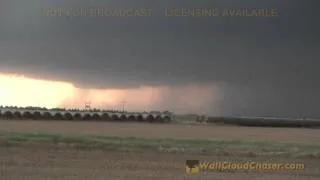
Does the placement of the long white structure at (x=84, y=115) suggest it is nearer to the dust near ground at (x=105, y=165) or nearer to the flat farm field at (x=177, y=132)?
the flat farm field at (x=177, y=132)

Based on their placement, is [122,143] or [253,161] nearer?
[253,161]

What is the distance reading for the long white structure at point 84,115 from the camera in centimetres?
8888

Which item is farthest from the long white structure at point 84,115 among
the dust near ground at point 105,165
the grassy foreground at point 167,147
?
the dust near ground at point 105,165

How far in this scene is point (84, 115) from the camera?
300ft

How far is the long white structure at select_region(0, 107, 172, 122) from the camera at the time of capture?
88.9 metres

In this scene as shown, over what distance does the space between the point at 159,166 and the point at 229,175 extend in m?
3.76

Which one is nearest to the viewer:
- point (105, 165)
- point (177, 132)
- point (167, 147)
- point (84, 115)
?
point (105, 165)

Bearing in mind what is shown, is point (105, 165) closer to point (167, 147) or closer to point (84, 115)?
point (167, 147)

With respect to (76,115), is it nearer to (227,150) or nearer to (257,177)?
(227,150)

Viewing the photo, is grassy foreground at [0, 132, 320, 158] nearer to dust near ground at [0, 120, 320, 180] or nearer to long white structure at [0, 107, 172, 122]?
dust near ground at [0, 120, 320, 180]

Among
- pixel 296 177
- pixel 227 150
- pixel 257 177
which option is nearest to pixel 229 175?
pixel 257 177

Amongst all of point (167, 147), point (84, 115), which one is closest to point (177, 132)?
point (167, 147)

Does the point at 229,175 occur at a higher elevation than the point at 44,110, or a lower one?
lower

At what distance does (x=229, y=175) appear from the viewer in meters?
22.6
